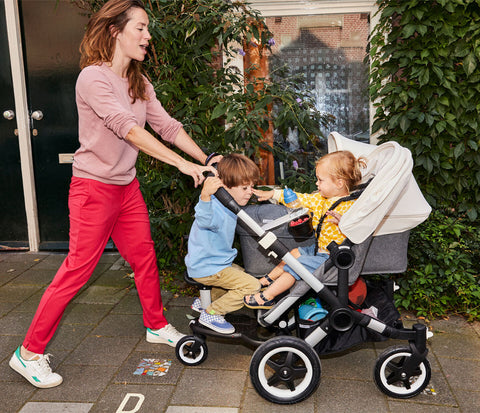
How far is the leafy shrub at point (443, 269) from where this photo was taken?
3836mm

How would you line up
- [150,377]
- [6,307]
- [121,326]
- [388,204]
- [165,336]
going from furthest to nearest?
[6,307], [121,326], [165,336], [150,377], [388,204]

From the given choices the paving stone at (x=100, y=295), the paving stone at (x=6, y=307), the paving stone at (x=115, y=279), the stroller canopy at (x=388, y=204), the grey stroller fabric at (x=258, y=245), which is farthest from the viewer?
the paving stone at (x=115, y=279)

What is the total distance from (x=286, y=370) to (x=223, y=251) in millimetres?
754

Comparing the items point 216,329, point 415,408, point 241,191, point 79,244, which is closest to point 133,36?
point 241,191

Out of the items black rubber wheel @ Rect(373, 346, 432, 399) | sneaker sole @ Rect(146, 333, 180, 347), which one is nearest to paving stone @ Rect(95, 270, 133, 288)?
sneaker sole @ Rect(146, 333, 180, 347)

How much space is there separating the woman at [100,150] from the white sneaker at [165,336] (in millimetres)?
670

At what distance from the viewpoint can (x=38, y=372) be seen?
297 centimetres

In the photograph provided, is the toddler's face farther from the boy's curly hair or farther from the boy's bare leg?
the boy's bare leg

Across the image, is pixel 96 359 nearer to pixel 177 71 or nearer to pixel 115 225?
pixel 115 225

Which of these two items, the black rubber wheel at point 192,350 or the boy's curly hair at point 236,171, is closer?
the boy's curly hair at point 236,171

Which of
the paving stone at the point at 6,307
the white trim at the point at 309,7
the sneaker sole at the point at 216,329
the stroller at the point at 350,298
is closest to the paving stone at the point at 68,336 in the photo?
the paving stone at the point at 6,307

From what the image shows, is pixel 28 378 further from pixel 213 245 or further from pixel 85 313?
pixel 213 245

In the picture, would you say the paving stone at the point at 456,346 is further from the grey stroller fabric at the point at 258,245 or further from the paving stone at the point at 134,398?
the paving stone at the point at 134,398

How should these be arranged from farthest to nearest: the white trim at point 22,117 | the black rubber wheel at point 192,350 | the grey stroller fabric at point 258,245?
the white trim at point 22,117, the black rubber wheel at point 192,350, the grey stroller fabric at point 258,245
